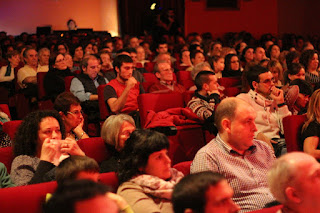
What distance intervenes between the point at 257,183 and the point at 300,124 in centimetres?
86

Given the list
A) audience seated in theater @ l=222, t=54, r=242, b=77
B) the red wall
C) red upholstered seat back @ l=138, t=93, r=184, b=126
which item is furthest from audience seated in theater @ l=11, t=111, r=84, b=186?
the red wall

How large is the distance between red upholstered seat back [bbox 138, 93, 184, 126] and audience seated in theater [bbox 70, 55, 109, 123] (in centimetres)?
95

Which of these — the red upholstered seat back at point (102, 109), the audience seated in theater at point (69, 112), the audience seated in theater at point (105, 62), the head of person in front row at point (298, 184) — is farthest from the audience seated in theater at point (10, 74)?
the head of person in front row at point (298, 184)

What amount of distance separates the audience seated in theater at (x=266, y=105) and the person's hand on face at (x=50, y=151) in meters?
1.69

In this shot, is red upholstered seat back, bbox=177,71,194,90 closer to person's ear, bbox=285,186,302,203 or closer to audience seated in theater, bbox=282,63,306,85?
audience seated in theater, bbox=282,63,306,85

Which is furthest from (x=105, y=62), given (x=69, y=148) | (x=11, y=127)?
(x=69, y=148)

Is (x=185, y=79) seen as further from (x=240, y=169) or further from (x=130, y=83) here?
(x=240, y=169)

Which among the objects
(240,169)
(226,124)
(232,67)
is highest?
(232,67)

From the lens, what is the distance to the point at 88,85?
5031 mm

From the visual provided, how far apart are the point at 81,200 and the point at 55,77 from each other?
167 inches

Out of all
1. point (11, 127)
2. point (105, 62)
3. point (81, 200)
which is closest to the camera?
point (81, 200)

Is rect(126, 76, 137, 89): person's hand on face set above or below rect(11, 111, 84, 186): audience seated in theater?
above

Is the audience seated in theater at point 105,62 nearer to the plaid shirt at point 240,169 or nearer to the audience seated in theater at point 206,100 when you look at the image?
the audience seated in theater at point 206,100

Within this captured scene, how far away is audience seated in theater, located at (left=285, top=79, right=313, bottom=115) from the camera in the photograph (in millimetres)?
3980
